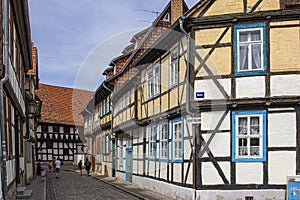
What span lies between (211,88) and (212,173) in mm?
2597

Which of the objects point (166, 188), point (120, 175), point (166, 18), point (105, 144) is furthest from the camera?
point (105, 144)

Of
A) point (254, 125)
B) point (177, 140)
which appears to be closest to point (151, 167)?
point (177, 140)

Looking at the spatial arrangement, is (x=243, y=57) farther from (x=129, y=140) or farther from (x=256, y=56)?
(x=129, y=140)

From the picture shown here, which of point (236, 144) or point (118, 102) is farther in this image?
point (118, 102)

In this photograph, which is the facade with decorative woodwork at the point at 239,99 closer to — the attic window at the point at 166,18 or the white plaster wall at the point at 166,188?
the white plaster wall at the point at 166,188

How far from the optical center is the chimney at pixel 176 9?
17.0m

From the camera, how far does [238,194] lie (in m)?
13.1

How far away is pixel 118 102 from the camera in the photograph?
27953mm

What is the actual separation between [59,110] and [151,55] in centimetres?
3899

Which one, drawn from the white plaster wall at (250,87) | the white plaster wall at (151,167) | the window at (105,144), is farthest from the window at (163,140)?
the window at (105,144)

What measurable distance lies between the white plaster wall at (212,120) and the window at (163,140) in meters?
3.10

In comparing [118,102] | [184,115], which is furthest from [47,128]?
[184,115]

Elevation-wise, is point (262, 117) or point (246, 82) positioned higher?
point (246, 82)

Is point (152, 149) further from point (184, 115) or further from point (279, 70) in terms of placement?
point (279, 70)
